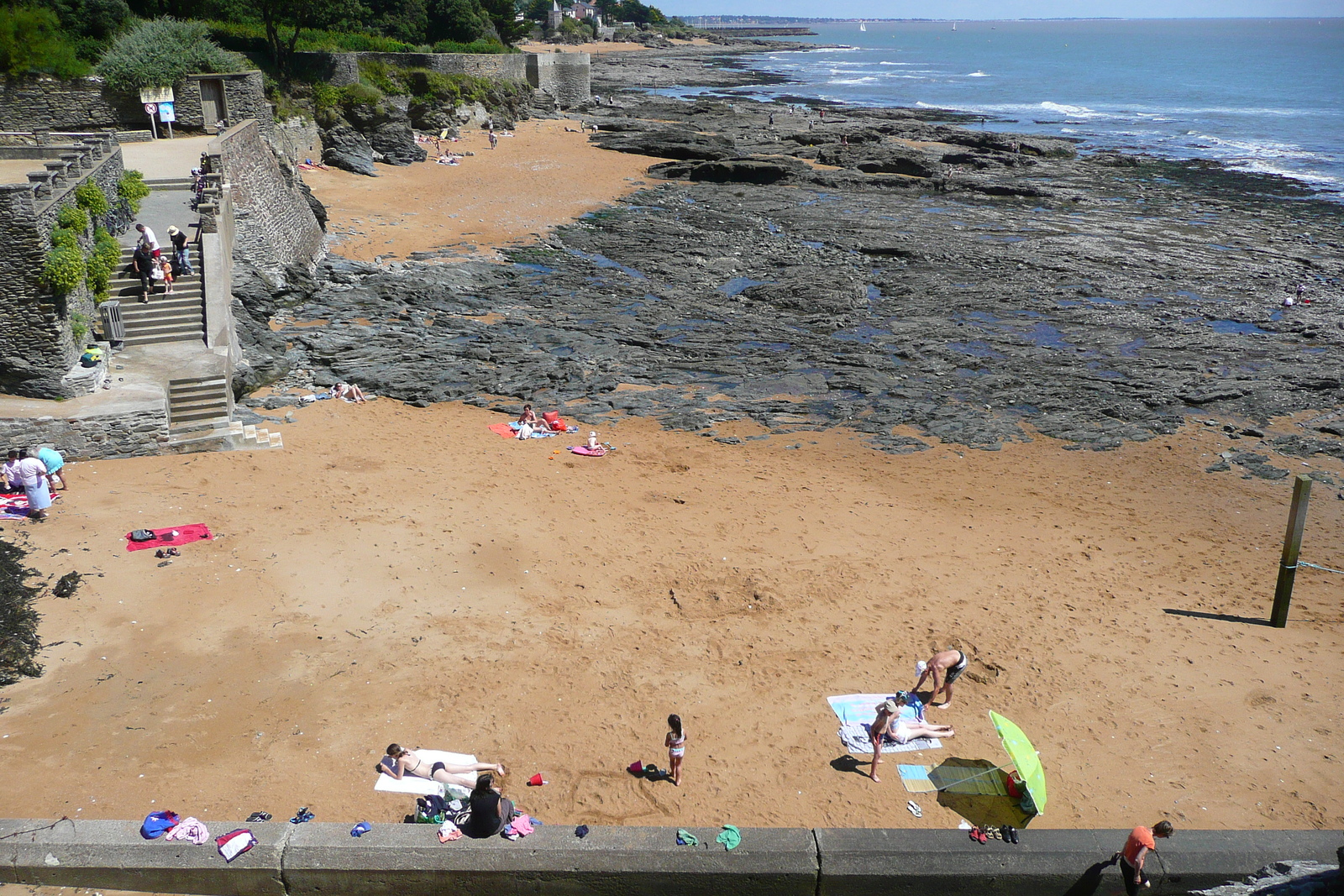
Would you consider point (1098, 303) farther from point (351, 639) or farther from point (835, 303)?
point (351, 639)

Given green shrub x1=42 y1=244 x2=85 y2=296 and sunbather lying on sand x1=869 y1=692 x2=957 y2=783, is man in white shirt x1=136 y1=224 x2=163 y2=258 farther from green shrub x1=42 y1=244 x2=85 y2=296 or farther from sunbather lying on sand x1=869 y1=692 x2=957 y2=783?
sunbather lying on sand x1=869 y1=692 x2=957 y2=783

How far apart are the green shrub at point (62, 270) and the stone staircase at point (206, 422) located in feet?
7.42

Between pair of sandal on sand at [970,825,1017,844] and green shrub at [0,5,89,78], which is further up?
green shrub at [0,5,89,78]

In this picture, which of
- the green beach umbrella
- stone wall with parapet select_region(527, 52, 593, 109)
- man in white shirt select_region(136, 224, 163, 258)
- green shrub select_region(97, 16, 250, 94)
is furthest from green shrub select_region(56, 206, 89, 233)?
stone wall with parapet select_region(527, 52, 593, 109)

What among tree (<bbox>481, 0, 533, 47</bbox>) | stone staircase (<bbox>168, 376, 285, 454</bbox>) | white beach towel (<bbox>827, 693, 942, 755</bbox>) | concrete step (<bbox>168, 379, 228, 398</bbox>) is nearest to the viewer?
white beach towel (<bbox>827, 693, 942, 755</bbox>)

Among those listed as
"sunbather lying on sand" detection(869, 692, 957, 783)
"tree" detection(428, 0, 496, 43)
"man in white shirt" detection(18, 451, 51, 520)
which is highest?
"tree" detection(428, 0, 496, 43)

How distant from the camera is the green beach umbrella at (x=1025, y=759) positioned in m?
8.27

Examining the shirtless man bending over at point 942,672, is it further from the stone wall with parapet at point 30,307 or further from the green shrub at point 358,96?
the green shrub at point 358,96

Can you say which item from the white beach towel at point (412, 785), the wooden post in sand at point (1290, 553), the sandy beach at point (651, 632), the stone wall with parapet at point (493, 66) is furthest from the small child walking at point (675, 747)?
the stone wall with parapet at point (493, 66)

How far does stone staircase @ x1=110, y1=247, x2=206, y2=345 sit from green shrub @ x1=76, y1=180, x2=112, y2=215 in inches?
38.6

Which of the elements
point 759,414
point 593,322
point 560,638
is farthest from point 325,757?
point 593,322

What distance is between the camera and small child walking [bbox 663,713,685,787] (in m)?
8.88

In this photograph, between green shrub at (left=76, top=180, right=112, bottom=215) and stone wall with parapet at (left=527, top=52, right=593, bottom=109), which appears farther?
stone wall with parapet at (left=527, top=52, right=593, bottom=109)

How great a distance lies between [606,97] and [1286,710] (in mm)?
75173
